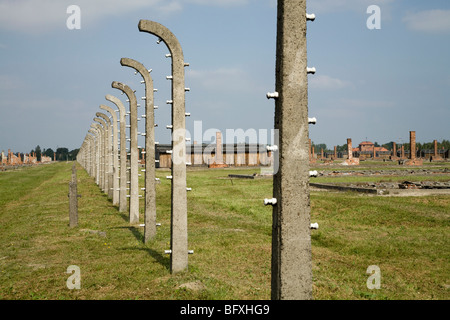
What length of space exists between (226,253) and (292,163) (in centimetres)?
498

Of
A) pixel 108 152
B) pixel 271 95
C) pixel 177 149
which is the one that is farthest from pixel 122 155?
pixel 271 95

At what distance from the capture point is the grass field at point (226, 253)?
6375 millimetres

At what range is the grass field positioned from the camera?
6.38 meters

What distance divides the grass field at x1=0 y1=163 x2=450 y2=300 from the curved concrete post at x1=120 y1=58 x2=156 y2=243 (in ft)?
1.58

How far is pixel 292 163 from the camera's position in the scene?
391cm

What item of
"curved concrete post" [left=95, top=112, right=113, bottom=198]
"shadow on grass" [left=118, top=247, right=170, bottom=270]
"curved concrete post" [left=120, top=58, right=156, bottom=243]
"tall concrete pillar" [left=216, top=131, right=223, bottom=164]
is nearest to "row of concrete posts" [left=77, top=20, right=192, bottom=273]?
"curved concrete post" [left=120, top=58, right=156, bottom=243]

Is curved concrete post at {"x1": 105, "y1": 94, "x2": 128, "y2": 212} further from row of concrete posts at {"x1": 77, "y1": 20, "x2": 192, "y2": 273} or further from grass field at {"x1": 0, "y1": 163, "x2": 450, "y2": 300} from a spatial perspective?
grass field at {"x1": 0, "y1": 163, "x2": 450, "y2": 300}

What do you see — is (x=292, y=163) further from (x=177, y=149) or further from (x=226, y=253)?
(x=226, y=253)

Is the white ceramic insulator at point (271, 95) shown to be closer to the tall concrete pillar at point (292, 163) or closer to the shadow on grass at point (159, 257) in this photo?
the tall concrete pillar at point (292, 163)

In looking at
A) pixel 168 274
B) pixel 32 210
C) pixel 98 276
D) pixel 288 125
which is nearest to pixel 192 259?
pixel 168 274

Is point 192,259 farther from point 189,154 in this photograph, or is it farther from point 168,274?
point 189,154

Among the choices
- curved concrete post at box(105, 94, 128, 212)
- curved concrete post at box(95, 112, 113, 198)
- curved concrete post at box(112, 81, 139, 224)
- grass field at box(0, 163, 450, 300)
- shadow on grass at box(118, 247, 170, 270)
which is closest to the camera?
grass field at box(0, 163, 450, 300)

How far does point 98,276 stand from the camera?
7.07m

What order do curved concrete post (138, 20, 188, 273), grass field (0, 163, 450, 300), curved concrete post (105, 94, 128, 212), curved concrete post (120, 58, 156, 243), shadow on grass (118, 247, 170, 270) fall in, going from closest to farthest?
grass field (0, 163, 450, 300) → curved concrete post (138, 20, 188, 273) → shadow on grass (118, 247, 170, 270) → curved concrete post (120, 58, 156, 243) → curved concrete post (105, 94, 128, 212)
